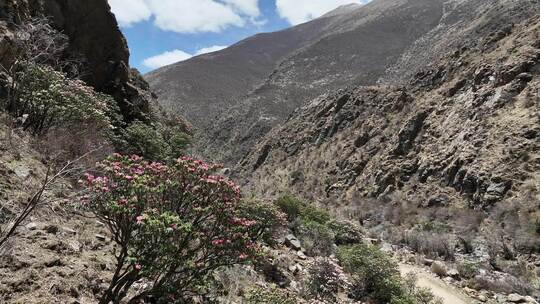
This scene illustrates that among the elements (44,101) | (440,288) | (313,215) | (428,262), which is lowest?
(428,262)

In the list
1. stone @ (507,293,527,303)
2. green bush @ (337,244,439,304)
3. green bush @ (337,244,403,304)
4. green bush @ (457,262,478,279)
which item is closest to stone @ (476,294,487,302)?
stone @ (507,293,527,303)

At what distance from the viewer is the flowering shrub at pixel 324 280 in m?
8.45

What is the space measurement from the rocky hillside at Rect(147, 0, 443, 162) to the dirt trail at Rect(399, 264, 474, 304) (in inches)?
1629

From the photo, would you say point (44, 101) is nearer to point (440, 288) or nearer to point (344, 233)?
point (344, 233)

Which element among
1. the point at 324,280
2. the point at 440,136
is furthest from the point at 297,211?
the point at 440,136

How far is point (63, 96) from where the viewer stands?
36.9 ft

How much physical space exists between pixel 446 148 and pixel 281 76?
208ft

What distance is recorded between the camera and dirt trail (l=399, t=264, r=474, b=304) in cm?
1063

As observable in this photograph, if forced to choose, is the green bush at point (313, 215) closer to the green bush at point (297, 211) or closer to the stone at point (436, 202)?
the green bush at point (297, 211)

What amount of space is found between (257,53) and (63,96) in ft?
437

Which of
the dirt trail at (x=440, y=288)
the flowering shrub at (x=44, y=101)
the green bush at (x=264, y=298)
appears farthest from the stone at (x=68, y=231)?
the dirt trail at (x=440, y=288)

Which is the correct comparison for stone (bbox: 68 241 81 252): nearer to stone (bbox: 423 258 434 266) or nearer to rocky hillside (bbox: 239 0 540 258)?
stone (bbox: 423 258 434 266)

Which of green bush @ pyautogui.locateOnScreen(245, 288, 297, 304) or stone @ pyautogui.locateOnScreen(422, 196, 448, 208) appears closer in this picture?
green bush @ pyautogui.locateOnScreen(245, 288, 297, 304)

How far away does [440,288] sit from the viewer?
11.4 m
